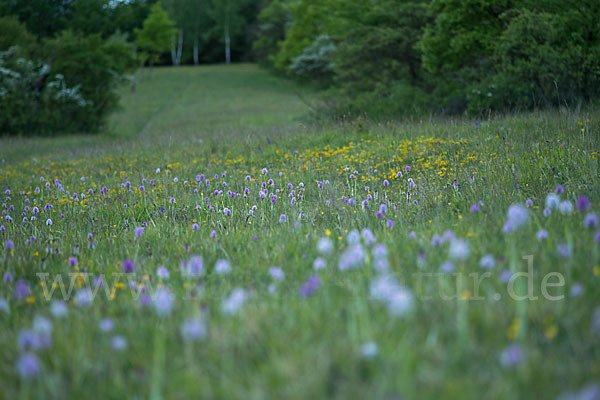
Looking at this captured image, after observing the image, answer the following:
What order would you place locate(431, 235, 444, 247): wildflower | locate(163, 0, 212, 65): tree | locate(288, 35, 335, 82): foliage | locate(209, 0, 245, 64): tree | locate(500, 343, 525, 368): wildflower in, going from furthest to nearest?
locate(163, 0, 212, 65): tree < locate(209, 0, 245, 64): tree < locate(288, 35, 335, 82): foliage < locate(431, 235, 444, 247): wildflower < locate(500, 343, 525, 368): wildflower

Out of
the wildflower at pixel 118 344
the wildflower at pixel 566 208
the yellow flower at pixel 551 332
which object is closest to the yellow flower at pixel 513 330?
the yellow flower at pixel 551 332

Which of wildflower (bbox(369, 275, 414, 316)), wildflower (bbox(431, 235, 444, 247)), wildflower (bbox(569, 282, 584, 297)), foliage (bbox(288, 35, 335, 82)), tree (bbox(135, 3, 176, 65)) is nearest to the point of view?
wildflower (bbox(369, 275, 414, 316))

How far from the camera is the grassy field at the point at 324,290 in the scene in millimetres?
1663

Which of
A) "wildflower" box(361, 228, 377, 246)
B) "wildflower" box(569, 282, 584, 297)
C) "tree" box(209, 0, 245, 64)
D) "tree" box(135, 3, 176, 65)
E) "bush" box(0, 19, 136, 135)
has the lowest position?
"wildflower" box(361, 228, 377, 246)

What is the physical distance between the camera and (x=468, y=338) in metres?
1.78

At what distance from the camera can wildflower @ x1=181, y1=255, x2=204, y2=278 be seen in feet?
8.21

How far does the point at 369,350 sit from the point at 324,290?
1.97ft

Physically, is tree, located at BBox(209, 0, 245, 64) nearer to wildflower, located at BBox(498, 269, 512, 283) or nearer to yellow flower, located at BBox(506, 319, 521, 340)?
wildflower, located at BBox(498, 269, 512, 283)

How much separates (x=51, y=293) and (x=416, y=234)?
245 centimetres

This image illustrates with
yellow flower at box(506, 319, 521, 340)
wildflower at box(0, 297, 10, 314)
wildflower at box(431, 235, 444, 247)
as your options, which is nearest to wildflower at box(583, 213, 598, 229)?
wildflower at box(431, 235, 444, 247)

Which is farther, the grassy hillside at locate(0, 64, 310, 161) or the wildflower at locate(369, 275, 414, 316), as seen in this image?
the grassy hillside at locate(0, 64, 310, 161)

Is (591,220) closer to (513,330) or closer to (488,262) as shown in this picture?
(488,262)

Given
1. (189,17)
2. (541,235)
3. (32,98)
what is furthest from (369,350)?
(189,17)

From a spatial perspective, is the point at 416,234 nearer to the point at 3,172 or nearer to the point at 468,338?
the point at 468,338
